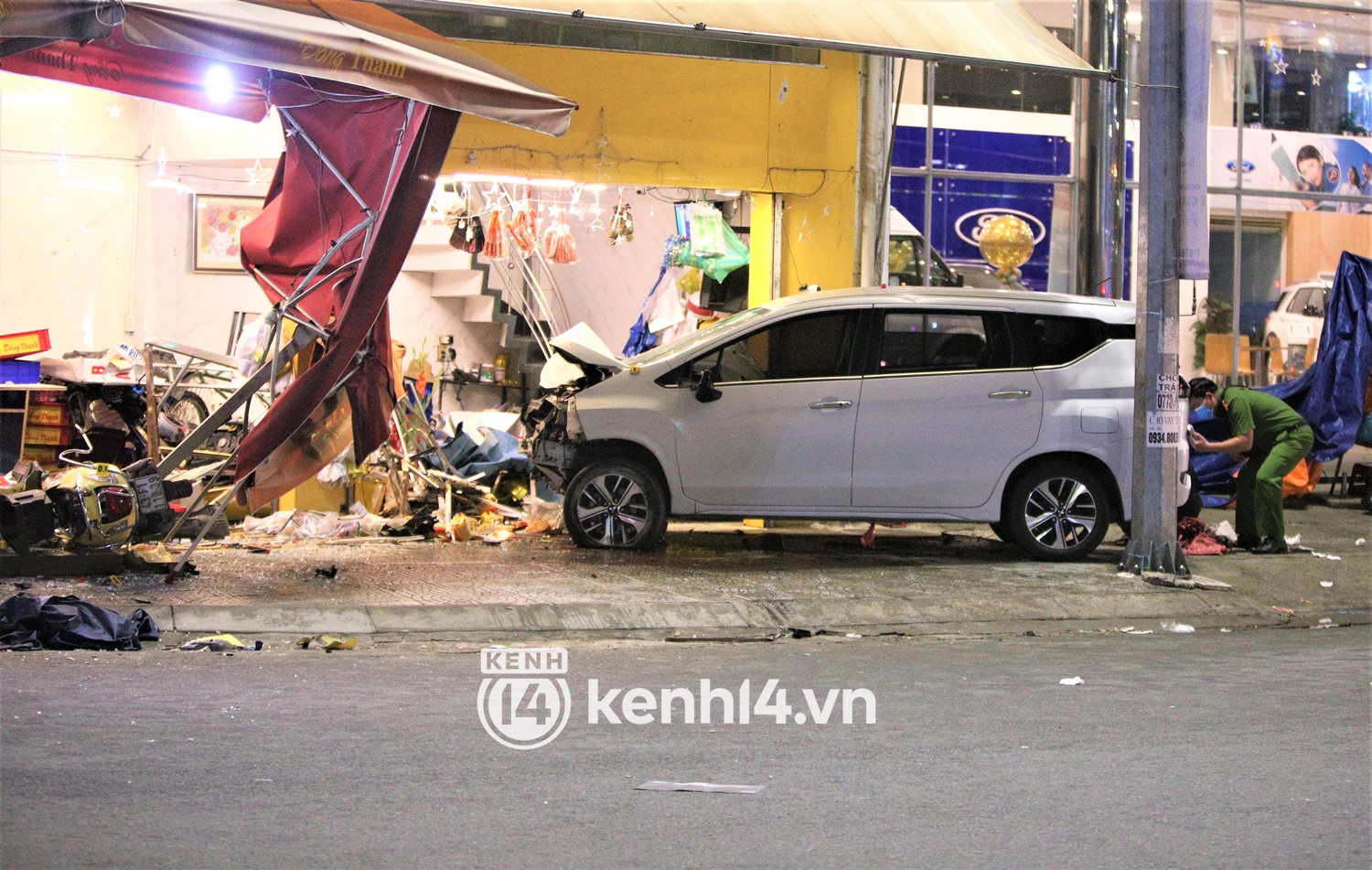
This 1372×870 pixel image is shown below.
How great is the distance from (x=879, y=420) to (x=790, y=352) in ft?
2.75

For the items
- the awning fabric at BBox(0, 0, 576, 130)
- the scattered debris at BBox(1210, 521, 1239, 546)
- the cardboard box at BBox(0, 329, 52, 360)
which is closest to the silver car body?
the scattered debris at BBox(1210, 521, 1239, 546)

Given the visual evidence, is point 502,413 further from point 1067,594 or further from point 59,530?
point 1067,594

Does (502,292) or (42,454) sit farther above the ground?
(502,292)

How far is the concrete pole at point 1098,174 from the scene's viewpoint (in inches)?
541

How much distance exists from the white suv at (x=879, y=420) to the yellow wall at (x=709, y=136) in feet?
8.52

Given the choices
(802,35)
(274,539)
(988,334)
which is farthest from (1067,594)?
(274,539)

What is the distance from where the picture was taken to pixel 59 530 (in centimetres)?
905

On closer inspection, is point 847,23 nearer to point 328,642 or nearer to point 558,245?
point 558,245

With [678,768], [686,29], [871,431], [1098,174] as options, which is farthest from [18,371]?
[1098,174]

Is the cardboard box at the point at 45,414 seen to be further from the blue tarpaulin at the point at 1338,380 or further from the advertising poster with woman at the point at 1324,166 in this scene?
the advertising poster with woman at the point at 1324,166

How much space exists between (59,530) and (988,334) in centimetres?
666

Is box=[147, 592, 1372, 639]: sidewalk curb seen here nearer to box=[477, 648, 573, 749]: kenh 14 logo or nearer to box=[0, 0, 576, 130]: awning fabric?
box=[477, 648, 573, 749]: kenh 14 logo

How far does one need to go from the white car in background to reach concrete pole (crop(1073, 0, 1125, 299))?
8.19ft

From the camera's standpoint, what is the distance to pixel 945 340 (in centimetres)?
1055
